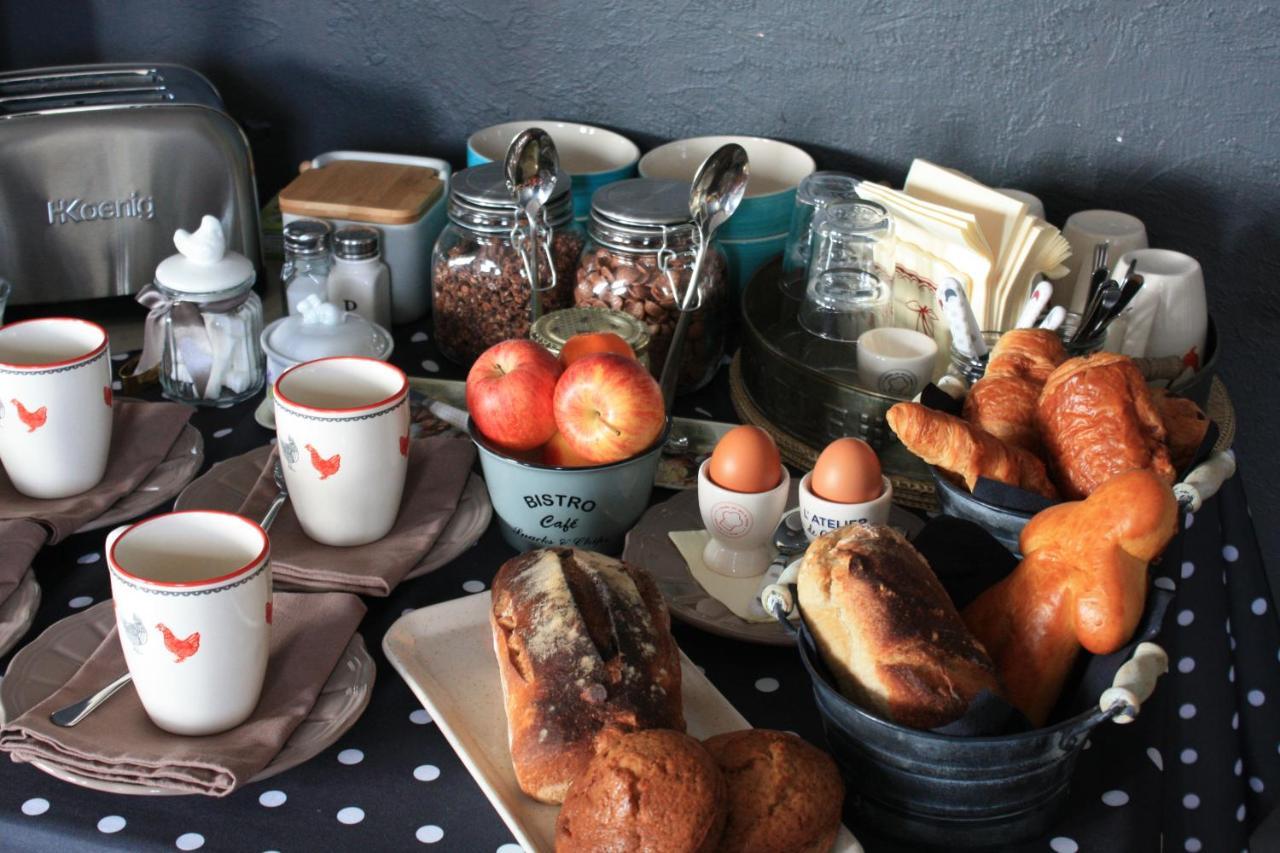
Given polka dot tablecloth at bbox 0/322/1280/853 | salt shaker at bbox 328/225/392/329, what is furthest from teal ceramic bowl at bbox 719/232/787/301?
polka dot tablecloth at bbox 0/322/1280/853

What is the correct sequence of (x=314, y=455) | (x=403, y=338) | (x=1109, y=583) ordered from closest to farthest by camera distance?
(x=1109, y=583) → (x=314, y=455) → (x=403, y=338)

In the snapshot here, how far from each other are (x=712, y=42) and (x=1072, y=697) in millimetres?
898

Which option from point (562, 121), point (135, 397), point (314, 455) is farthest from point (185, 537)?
point (562, 121)

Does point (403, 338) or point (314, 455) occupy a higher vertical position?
point (314, 455)

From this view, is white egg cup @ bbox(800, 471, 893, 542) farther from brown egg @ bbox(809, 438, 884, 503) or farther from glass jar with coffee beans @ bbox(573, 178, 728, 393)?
glass jar with coffee beans @ bbox(573, 178, 728, 393)

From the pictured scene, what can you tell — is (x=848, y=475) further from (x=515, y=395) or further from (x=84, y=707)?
(x=84, y=707)

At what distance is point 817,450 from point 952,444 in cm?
28

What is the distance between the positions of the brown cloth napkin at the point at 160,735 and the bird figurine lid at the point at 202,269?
38cm

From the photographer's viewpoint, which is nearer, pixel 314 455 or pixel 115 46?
pixel 314 455

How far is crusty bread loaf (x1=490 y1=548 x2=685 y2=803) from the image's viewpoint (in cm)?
66

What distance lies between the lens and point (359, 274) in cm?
119

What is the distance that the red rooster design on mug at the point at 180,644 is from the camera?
65 cm

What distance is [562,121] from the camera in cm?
144

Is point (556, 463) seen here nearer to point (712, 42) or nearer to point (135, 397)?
point (135, 397)
